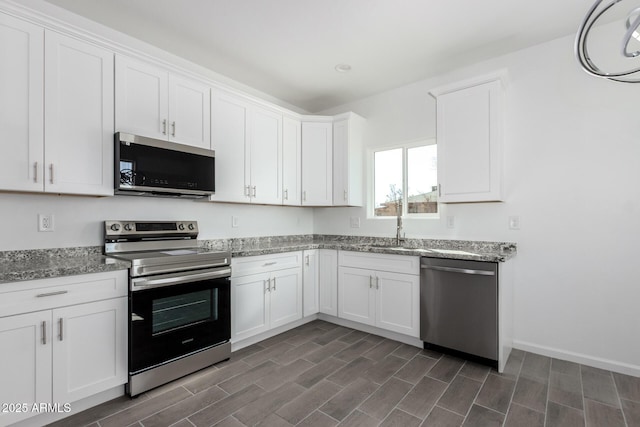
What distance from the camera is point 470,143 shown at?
9.62 feet

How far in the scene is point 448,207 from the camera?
3.34 metres

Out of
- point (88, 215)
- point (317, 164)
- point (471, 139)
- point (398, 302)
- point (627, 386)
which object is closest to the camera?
point (627, 386)

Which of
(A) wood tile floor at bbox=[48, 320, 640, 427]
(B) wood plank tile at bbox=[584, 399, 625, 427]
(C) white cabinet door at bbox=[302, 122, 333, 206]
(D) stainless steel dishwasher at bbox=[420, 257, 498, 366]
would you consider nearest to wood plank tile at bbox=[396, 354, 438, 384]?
(A) wood tile floor at bbox=[48, 320, 640, 427]

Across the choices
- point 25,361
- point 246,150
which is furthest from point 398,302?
point 25,361

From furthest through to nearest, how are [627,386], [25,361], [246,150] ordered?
[246,150] < [627,386] < [25,361]

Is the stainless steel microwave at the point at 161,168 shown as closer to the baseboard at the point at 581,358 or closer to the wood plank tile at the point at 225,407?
the wood plank tile at the point at 225,407

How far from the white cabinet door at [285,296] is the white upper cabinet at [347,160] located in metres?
1.07

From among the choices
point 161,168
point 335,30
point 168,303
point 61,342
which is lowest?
point 61,342

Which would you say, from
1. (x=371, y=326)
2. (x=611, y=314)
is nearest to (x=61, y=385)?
(x=371, y=326)

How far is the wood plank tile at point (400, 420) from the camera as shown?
1.90 meters

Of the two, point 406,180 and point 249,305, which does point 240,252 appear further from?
point 406,180

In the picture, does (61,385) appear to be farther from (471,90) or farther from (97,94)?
(471,90)

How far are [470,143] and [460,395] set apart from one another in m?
2.05

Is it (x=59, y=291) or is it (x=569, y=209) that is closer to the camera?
(x=59, y=291)
